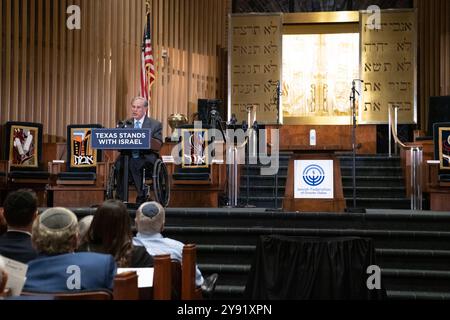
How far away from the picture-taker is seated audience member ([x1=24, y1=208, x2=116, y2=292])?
252 centimetres

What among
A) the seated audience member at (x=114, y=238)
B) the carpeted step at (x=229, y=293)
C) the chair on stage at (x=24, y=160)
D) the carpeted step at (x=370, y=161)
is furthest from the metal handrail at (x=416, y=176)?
the seated audience member at (x=114, y=238)

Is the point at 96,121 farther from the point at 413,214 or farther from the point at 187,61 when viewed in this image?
the point at 413,214

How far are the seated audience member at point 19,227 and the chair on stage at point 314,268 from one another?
1.30m

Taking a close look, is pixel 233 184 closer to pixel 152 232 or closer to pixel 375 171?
pixel 375 171

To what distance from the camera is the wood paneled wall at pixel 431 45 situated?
11.7 metres

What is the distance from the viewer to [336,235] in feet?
18.5

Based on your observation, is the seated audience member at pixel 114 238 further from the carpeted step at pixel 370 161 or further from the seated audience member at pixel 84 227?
the carpeted step at pixel 370 161

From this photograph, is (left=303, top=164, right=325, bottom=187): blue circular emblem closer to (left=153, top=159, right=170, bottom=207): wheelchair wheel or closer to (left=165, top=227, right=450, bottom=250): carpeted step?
(left=165, top=227, right=450, bottom=250): carpeted step

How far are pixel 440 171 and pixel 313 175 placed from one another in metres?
1.96

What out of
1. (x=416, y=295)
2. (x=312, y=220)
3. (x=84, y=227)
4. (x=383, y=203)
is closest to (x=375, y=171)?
(x=383, y=203)

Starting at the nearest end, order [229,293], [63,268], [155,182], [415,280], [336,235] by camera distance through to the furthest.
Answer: [63,268]
[229,293]
[415,280]
[336,235]
[155,182]

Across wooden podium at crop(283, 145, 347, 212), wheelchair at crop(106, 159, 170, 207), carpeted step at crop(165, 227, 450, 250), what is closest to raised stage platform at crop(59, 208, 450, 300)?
carpeted step at crop(165, 227, 450, 250)
